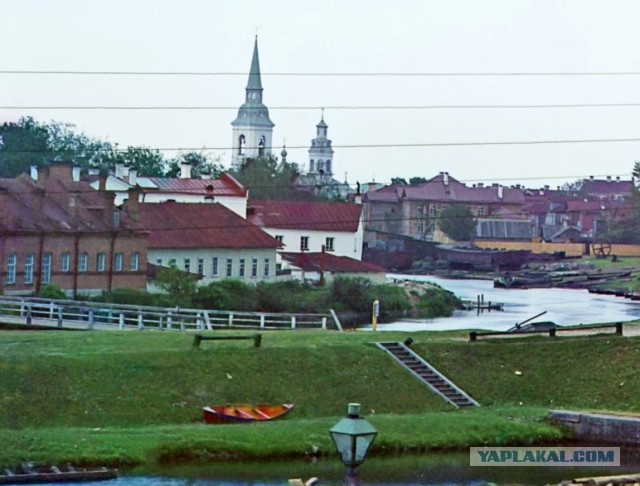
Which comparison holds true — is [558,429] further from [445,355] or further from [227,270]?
[227,270]

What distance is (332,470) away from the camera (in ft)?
120

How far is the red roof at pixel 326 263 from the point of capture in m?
104

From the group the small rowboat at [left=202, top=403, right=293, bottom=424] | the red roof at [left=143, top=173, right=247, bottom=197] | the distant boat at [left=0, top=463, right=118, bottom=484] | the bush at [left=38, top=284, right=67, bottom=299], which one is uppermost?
the red roof at [left=143, top=173, right=247, bottom=197]

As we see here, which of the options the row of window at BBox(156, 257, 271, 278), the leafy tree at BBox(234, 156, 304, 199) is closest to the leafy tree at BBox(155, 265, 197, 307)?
the row of window at BBox(156, 257, 271, 278)

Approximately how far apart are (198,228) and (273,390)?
164 ft

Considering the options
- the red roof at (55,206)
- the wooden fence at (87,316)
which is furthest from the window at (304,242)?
the wooden fence at (87,316)

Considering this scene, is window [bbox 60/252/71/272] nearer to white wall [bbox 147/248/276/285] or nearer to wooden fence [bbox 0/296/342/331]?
white wall [bbox 147/248/276/285]

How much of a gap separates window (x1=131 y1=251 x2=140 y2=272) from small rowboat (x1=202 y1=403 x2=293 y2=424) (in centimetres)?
4229

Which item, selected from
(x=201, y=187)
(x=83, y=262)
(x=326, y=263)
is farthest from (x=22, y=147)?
(x=83, y=262)

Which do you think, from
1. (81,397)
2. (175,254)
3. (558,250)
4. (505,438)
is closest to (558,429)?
(505,438)

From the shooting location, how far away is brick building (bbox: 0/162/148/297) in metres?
77.2

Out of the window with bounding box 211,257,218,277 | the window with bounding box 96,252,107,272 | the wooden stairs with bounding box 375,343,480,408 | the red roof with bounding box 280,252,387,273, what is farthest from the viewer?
the red roof with bounding box 280,252,387,273

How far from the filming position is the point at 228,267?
313 ft

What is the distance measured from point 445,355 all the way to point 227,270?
45.8 meters
